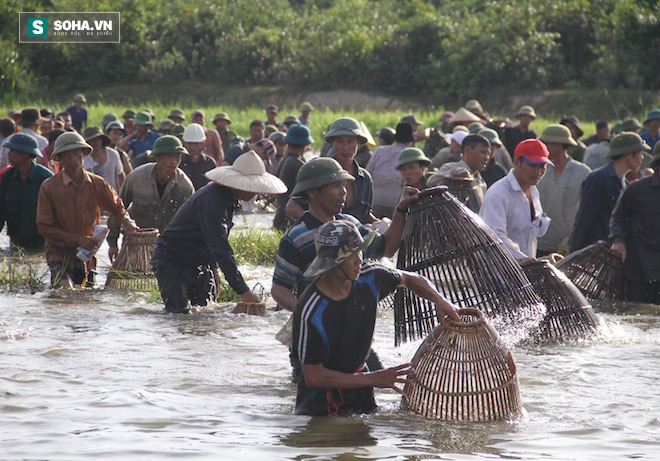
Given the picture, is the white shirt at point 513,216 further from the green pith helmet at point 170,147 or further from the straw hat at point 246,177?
the green pith helmet at point 170,147

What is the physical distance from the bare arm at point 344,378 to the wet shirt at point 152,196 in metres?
5.21

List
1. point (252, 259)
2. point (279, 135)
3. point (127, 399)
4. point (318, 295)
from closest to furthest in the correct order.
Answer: point (318, 295) → point (127, 399) → point (252, 259) → point (279, 135)

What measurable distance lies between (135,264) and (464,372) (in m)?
5.14

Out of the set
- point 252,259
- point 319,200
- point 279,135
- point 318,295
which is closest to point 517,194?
point 319,200

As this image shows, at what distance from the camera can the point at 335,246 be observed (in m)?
4.77

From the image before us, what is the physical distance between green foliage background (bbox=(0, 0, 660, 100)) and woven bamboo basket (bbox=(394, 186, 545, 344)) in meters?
27.0

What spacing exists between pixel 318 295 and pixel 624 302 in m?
5.29

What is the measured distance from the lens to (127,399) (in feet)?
20.5

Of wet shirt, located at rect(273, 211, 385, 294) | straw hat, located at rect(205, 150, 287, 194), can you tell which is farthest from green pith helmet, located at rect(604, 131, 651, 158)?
wet shirt, located at rect(273, 211, 385, 294)

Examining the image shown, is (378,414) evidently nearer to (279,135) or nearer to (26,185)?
(26,185)

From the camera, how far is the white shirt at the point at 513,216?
23.6 ft

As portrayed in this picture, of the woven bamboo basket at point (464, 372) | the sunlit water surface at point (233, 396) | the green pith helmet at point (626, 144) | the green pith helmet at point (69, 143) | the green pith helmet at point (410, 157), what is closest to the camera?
the woven bamboo basket at point (464, 372)

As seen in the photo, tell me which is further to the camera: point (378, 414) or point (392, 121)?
A: point (392, 121)

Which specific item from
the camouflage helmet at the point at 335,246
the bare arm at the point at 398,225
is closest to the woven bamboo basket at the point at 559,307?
the bare arm at the point at 398,225
